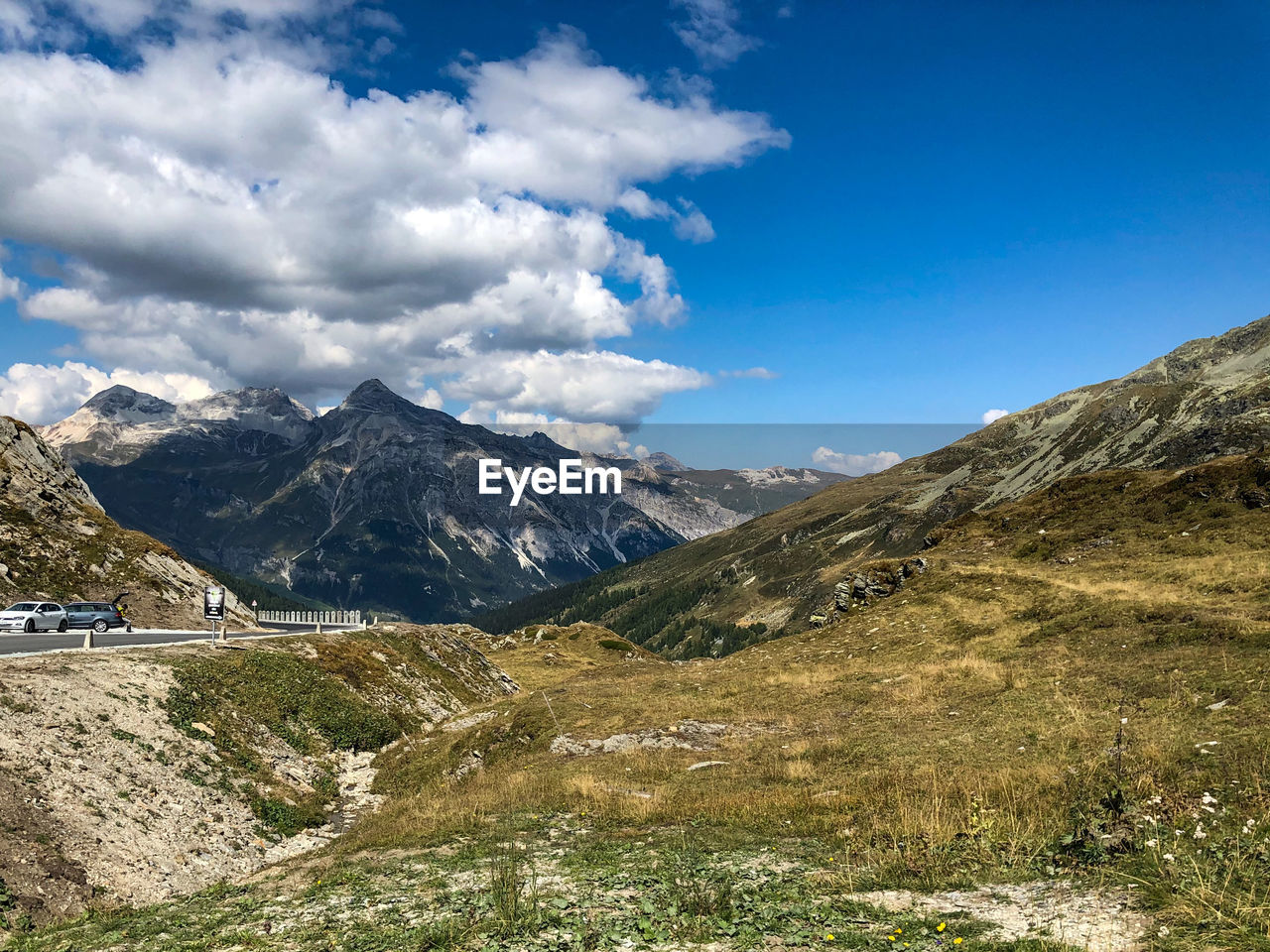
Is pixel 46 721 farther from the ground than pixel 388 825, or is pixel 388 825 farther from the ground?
pixel 46 721

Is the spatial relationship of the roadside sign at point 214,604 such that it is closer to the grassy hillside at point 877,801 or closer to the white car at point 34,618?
the grassy hillside at point 877,801

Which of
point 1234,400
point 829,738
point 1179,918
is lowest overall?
point 829,738

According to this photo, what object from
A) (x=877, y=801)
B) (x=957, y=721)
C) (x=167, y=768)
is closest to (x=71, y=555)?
(x=167, y=768)

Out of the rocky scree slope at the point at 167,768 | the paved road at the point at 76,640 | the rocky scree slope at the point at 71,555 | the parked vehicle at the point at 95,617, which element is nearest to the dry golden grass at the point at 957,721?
the rocky scree slope at the point at 167,768

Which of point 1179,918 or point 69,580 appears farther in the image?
point 69,580

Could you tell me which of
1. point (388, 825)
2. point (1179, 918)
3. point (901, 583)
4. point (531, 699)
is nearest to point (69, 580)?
point (531, 699)

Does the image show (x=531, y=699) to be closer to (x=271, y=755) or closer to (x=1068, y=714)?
(x=271, y=755)

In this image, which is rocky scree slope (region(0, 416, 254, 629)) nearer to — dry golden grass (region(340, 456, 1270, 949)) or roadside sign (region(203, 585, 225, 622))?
roadside sign (region(203, 585, 225, 622))
